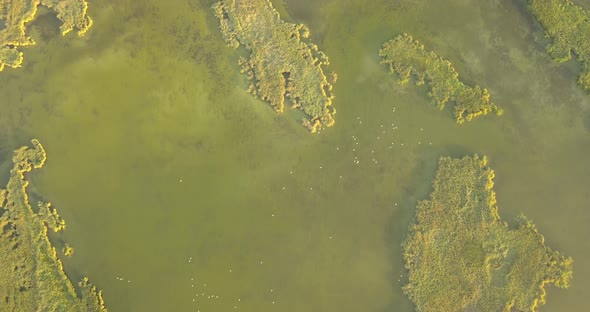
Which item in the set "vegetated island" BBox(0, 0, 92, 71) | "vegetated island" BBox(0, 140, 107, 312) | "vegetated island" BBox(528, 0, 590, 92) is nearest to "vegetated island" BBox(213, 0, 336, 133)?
"vegetated island" BBox(0, 0, 92, 71)

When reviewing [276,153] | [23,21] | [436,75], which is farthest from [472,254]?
[23,21]

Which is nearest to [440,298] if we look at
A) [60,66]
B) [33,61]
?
[60,66]

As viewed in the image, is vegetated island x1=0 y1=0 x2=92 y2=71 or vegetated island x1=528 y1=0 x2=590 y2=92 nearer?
vegetated island x1=528 y1=0 x2=590 y2=92

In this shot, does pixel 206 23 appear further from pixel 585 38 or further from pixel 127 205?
pixel 585 38

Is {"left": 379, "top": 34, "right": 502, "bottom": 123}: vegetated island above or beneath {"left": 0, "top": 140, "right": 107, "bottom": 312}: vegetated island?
above

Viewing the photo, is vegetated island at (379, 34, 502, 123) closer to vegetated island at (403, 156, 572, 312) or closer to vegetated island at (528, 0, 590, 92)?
vegetated island at (403, 156, 572, 312)

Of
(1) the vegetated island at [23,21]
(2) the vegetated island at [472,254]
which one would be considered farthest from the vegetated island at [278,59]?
(1) the vegetated island at [23,21]
